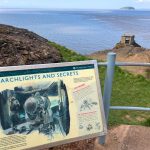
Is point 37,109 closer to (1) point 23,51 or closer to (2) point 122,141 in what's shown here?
(2) point 122,141

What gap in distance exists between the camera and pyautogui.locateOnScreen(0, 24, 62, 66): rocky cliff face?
6.78 metres

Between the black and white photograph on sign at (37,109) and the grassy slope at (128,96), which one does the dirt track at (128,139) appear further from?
the black and white photograph on sign at (37,109)

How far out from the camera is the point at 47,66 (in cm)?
513

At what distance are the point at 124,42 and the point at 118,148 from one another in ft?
72.5

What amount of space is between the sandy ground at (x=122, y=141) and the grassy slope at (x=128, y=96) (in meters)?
0.75

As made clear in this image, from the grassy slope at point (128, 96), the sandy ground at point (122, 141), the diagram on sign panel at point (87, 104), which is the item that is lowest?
the grassy slope at point (128, 96)

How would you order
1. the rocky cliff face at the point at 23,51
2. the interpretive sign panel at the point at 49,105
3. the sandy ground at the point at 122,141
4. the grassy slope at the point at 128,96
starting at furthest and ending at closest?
the grassy slope at the point at 128,96, the rocky cliff face at the point at 23,51, the sandy ground at the point at 122,141, the interpretive sign panel at the point at 49,105

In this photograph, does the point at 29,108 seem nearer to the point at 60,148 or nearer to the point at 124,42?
the point at 60,148

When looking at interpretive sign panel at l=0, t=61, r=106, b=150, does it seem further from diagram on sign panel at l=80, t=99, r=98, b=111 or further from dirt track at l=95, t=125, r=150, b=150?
dirt track at l=95, t=125, r=150, b=150

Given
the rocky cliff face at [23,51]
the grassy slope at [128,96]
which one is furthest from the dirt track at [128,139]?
the rocky cliff face at [23,51]

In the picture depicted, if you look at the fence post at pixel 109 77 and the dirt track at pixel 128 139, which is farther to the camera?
the dirt track at pixel 128 139

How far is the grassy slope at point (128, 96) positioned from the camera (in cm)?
771

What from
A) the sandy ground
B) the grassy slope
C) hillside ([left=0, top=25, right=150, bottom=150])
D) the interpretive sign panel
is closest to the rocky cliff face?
hillside ([left=0, top=25, right=150, bottom=150])

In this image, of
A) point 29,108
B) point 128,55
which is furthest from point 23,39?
point 128,55
